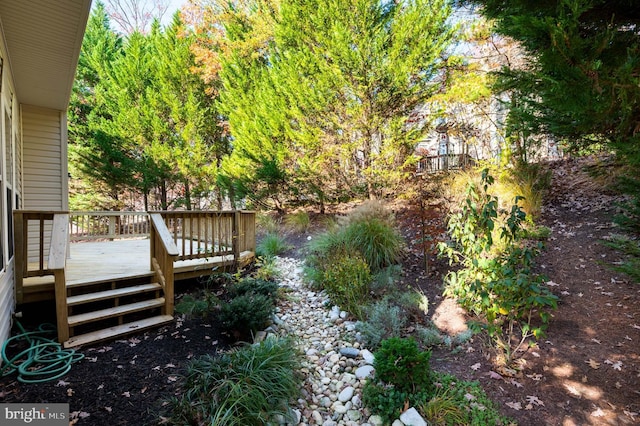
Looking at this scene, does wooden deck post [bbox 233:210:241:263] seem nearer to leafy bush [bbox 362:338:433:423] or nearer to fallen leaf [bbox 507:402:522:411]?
leafy bush [bbox 362:338:433:423]

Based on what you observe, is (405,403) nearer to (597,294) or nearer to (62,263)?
(597,294)

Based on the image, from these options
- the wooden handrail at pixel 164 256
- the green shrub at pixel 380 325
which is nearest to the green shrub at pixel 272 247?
the wooden handrail at pixel 164 256

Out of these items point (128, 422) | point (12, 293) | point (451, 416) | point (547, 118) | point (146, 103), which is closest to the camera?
point (128, 422)

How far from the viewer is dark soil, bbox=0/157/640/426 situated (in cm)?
229

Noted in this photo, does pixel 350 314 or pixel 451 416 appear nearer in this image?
pixel 451 416

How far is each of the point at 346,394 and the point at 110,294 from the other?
2.85m

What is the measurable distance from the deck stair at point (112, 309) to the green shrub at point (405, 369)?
2562 mm

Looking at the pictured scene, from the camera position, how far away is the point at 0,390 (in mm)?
2346

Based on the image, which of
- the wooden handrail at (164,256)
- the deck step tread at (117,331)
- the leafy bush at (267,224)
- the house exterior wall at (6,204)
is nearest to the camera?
the house exterior wall at (6,204)

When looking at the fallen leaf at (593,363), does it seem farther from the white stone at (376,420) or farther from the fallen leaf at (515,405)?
the white stone at (376,420)

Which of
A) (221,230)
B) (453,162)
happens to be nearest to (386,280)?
(221,230)

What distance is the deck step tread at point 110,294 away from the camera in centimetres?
335

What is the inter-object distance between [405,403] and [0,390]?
3035 mm

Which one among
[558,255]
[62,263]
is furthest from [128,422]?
[558,255]
